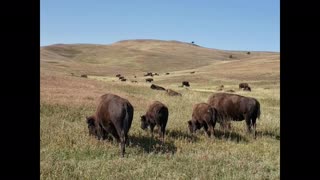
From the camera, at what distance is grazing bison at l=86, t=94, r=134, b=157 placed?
38.6ft

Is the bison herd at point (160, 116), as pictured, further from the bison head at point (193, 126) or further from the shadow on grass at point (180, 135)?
the shadow on grass at point (180, 135)

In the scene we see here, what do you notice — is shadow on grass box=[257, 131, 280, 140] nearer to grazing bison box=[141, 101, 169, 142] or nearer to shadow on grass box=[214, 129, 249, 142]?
shadow on grass box=[214, 129, 249, 142]

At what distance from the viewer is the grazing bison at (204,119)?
15656mm

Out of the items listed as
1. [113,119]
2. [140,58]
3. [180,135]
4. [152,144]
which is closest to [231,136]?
[180,135]

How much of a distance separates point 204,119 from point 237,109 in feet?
8.13

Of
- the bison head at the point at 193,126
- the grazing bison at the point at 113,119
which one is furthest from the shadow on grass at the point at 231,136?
the grazing bison at the point at 113,119

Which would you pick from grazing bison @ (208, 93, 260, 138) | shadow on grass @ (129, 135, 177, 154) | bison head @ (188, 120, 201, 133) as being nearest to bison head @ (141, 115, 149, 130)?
shadow on grass @ (129, 135, 177, 154)

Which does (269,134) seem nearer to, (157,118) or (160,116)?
(160,116)

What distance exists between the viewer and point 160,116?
1535cm

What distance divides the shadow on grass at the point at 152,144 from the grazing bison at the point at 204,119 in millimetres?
1966

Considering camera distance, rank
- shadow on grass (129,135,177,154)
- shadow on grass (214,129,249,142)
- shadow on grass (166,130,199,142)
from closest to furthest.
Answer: shadow on grass (129,135,177,154)
shadow on grass (166,130,199,142)
shadow on grass (214,129,249,142)

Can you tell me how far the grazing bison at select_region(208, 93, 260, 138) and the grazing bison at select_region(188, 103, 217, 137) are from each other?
1.24 meters

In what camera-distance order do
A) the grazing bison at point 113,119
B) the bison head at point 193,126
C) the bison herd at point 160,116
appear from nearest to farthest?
the grazing bison at point 113,119
the bison herd at point 160,116
the bison head at point 193,126

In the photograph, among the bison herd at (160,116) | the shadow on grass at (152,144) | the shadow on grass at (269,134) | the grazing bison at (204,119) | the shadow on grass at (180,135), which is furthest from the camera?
the shadow on grass at (269,134)
